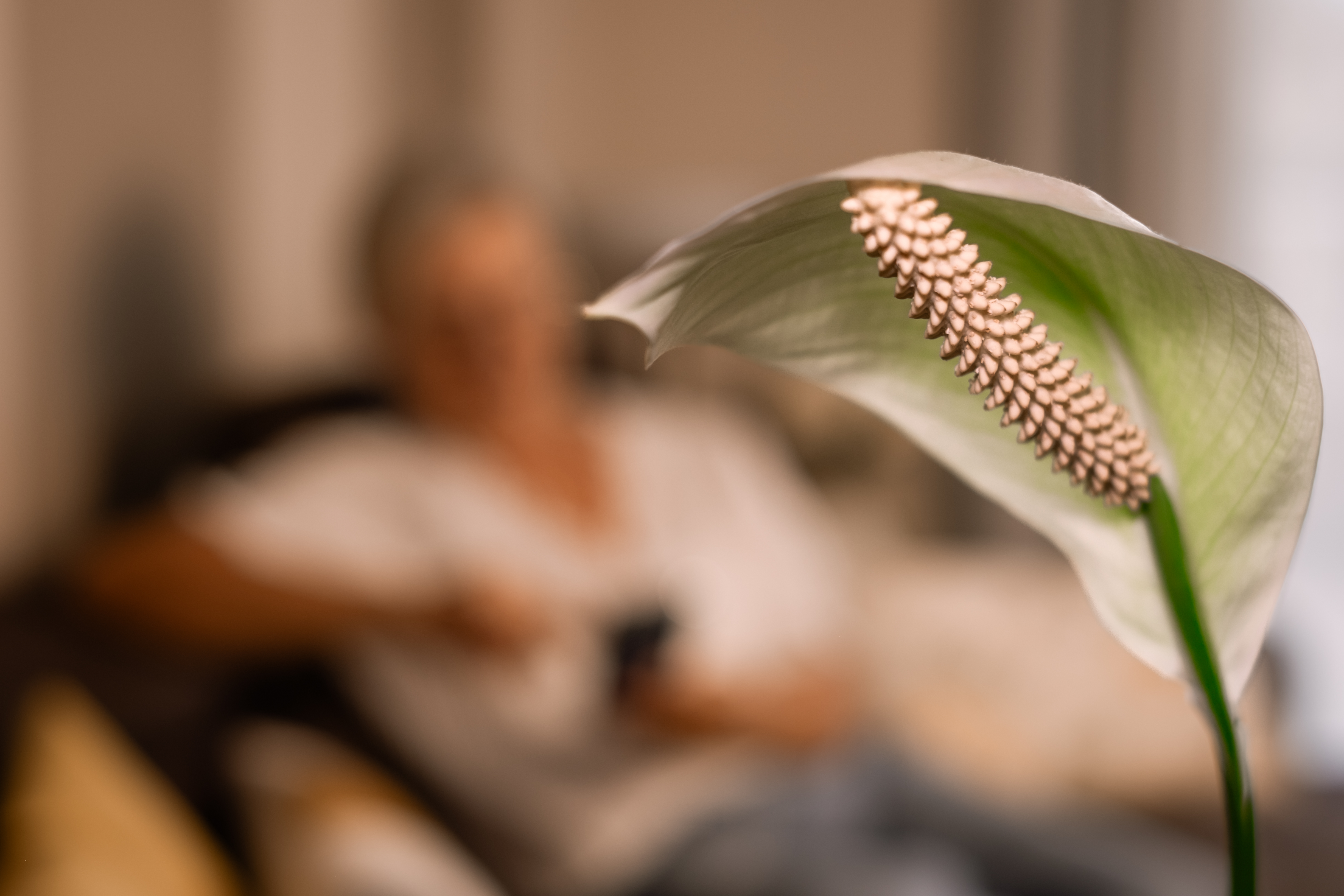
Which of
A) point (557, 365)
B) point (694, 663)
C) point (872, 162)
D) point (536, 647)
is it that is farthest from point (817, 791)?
point (872, 162)

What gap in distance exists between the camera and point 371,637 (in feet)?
4.02

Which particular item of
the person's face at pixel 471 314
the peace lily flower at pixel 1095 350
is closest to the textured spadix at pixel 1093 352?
the peace lily flower at pixel 1095 350

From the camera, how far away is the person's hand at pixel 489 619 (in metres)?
1.21

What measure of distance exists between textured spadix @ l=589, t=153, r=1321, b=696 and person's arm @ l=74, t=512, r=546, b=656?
99cm

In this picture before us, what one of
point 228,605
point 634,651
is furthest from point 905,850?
point 228,605

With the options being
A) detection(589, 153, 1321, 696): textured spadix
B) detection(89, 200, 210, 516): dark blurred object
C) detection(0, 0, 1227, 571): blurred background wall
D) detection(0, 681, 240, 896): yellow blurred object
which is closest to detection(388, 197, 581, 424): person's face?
detection(0, 0, 1227, 571): blurred background wall

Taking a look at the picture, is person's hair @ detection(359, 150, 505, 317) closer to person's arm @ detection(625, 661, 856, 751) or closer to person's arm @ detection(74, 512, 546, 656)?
person's arm @ detection(74, 512, 546, 656)

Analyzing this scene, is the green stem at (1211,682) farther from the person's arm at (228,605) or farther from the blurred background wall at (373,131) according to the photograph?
the blurred background wall at (373,131)

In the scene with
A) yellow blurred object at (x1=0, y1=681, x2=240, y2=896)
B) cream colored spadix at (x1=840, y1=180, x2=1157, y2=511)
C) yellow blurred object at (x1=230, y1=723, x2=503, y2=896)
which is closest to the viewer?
cream colored spadix at (x1=840, y1=180, x2=1157, y2=511)

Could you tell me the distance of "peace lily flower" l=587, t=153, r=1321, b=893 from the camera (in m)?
0.21

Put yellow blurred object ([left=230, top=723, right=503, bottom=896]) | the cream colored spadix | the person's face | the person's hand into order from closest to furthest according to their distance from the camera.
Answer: the cream colored spadix < yellow blurred object ([left=230, top=723, right=503, bottom=896]) < the person's hand < the person's face

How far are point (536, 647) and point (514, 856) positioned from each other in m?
0.24

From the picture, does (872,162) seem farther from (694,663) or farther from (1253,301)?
(694,663)

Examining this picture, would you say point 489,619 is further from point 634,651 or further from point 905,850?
point 905,850
